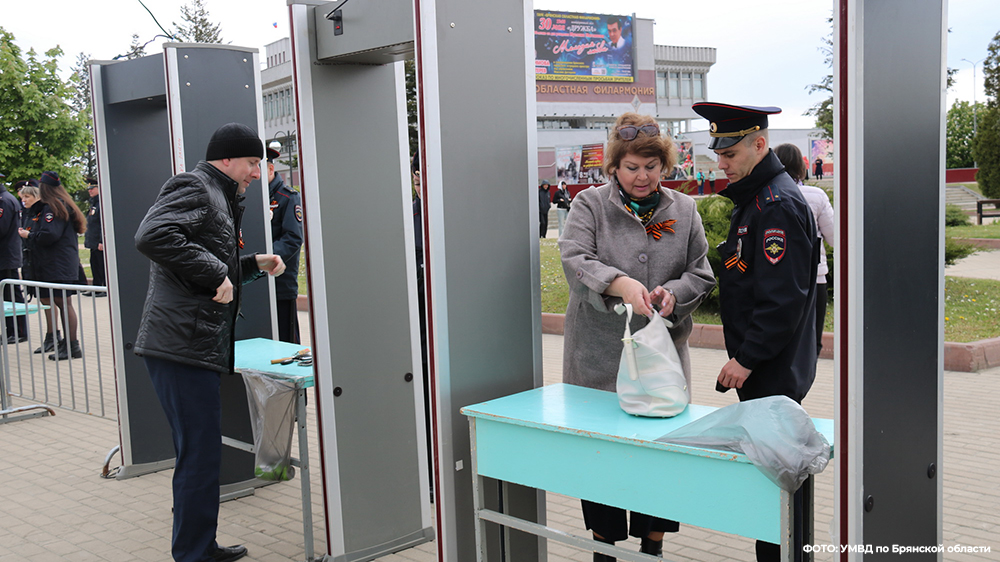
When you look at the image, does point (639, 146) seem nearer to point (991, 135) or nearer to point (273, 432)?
point (273, 432)

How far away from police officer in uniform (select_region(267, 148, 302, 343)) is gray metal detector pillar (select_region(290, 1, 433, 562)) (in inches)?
65.4

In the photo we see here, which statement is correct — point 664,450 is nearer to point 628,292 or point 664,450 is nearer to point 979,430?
point 628,292

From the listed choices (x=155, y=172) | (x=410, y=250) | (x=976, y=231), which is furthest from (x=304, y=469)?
(x=976, y=231)

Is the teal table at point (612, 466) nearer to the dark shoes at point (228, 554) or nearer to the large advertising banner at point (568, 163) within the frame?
the dark shoes at point (228, 554)

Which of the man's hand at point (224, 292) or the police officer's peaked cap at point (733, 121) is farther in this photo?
the man's hand at point (224, 292)

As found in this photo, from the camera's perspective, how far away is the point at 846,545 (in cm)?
209

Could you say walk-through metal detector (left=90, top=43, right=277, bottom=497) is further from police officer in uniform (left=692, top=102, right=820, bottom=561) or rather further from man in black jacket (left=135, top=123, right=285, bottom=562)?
police officer in uniform (left=692, top=102, right=820, bottom=561)

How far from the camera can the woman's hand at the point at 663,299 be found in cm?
266

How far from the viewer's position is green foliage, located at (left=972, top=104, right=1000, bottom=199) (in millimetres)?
29250

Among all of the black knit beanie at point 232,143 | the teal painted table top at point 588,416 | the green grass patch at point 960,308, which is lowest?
the green grass patch at point 960,308

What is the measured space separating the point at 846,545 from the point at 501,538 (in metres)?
1.29

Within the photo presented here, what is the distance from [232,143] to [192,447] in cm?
128

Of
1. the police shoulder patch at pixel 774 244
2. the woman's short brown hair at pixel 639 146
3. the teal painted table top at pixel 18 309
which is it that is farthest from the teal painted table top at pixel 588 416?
the teal painted table top at pixel 18 309

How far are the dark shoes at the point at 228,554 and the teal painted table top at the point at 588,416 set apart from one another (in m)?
1.77
